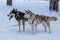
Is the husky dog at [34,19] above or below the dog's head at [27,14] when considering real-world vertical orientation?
below

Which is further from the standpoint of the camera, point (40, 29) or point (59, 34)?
point (40, 29)

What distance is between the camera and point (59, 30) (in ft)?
29.3

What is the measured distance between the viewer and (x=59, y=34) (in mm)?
8211

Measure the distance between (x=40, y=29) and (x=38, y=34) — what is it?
102cm

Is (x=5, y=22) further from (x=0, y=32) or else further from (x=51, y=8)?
(x=51, y=8)

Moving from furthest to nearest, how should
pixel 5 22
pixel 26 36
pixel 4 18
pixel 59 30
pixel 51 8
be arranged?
1. pixel 51 8
2. pixel 4 18
3. pixel 5 22
4. pixel 59 30
5. pixel 26 36

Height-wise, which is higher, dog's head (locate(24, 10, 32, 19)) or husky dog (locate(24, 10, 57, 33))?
dog's head (locate(24, 10, 32, 19))

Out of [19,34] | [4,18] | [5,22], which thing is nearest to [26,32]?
[19,34]

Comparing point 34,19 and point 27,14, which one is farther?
point 34,19

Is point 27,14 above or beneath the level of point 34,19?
above

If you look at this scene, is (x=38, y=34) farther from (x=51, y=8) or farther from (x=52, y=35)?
(x=51, y=8)

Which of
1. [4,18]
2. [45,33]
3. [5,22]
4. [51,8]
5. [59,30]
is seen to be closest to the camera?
[45,33]

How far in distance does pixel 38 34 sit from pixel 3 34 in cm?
127

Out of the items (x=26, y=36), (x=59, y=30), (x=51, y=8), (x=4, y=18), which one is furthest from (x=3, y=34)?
(x=51, y=8)
